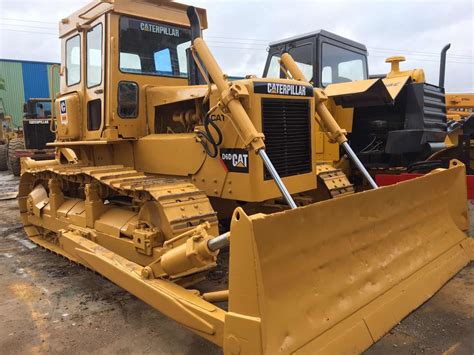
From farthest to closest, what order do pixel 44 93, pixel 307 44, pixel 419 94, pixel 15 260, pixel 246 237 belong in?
pixel 44 93
pixel 307 44
pixel 419 94
pixel 15 260
pixel 246 237

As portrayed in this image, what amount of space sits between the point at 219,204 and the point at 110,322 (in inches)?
68.9

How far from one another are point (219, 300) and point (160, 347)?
0.66 meters

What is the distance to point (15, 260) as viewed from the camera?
5.64m

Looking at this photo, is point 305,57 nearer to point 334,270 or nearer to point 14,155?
point 334,270

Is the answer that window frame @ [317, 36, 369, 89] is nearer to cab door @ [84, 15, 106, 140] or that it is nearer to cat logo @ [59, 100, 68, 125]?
cab door @ [84, 15, 106, 140]

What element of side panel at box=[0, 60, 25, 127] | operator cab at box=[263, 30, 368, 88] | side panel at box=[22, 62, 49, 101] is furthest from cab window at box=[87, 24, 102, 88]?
side panel at box=[22, 62, 49, 101]

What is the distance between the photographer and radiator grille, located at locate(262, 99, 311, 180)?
4016mm

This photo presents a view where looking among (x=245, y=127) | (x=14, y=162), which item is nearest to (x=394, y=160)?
(x=245, y=127)

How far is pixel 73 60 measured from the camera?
5.71m

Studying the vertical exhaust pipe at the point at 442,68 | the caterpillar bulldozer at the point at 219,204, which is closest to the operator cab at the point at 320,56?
the caterpillar bulldozer at the point at 219,204

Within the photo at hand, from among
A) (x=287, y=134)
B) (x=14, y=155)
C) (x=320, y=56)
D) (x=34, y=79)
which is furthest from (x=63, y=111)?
(x=34, y=79)

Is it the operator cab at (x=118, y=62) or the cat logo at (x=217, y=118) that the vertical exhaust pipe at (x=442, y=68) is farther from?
the cat logo at (x=217, y=118)

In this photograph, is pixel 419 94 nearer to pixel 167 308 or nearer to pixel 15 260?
pixel 167 308

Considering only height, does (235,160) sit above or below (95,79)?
below
